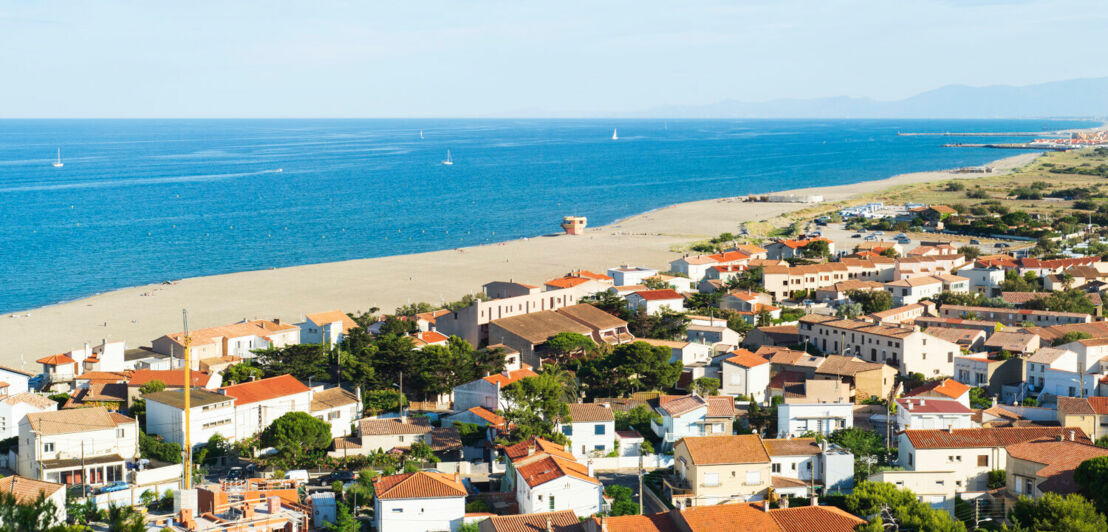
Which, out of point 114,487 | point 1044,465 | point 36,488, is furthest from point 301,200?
point 1044,465

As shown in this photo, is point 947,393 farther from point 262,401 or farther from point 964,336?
point 262,401

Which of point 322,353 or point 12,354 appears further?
point 12,354

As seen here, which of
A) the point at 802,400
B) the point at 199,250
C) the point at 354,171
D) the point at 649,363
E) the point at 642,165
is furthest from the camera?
the point at 642,165

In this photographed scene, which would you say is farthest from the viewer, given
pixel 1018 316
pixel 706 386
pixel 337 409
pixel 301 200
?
pixel 301 200

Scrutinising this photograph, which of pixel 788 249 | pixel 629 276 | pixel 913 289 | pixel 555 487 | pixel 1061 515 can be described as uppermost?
pixel 788 249

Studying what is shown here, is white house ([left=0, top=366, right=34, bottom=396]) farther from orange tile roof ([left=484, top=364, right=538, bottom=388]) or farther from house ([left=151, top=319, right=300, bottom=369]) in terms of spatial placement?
orange tile roof ([left=484, top=364, right=538, bottom=388])

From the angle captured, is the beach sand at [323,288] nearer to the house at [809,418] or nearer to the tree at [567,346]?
the tree at [567,346]

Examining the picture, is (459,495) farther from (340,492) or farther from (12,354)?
(12,354)

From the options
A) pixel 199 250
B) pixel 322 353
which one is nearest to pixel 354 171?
pixel 199 250
